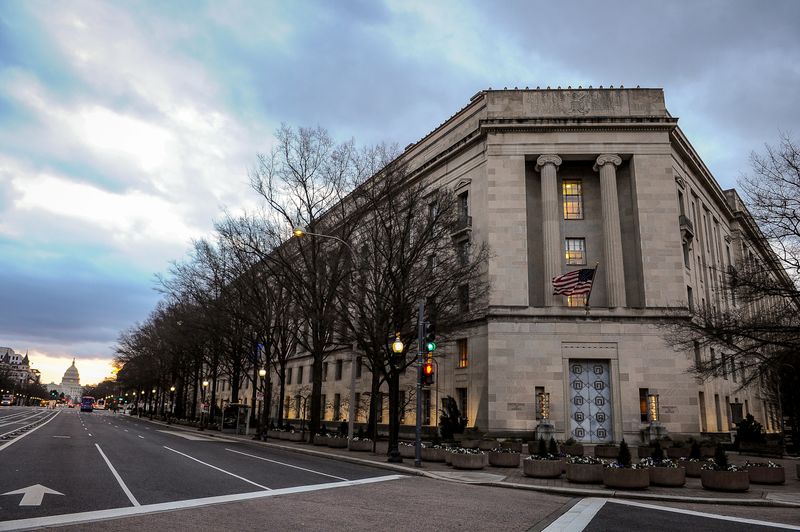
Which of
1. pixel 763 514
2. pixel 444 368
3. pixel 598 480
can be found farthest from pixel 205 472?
pixel 444 368

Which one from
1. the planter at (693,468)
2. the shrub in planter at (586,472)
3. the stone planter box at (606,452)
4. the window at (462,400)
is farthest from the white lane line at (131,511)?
Result: the window at (462,400)

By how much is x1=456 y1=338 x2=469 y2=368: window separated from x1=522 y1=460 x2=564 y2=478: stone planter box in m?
17.4

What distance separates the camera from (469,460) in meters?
19.9

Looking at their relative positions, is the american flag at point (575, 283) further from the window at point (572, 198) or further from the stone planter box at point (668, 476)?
the stone planter box at point (668, 476)

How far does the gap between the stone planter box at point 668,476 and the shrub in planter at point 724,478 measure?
0.63 m

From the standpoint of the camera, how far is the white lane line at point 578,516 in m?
9.94

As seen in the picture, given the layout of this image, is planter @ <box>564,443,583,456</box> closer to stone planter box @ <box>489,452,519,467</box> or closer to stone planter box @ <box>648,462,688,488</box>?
stone planter box @ <box>489,452,519,467</box>

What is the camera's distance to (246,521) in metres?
9.20

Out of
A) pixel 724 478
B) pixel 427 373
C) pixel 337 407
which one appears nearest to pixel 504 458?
pixel 427 373

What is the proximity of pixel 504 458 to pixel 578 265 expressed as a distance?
18.2 m

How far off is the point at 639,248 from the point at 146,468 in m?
29.9

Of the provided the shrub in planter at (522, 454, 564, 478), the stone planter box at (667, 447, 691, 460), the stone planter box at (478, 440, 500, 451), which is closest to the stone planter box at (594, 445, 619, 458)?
the stone planter box at (667, 447, 691, 460)

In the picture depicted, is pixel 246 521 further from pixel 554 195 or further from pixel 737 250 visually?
pixel 737 250

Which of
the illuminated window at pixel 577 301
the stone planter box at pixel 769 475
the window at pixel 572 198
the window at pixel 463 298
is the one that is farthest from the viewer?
the window at pixel 572 198
